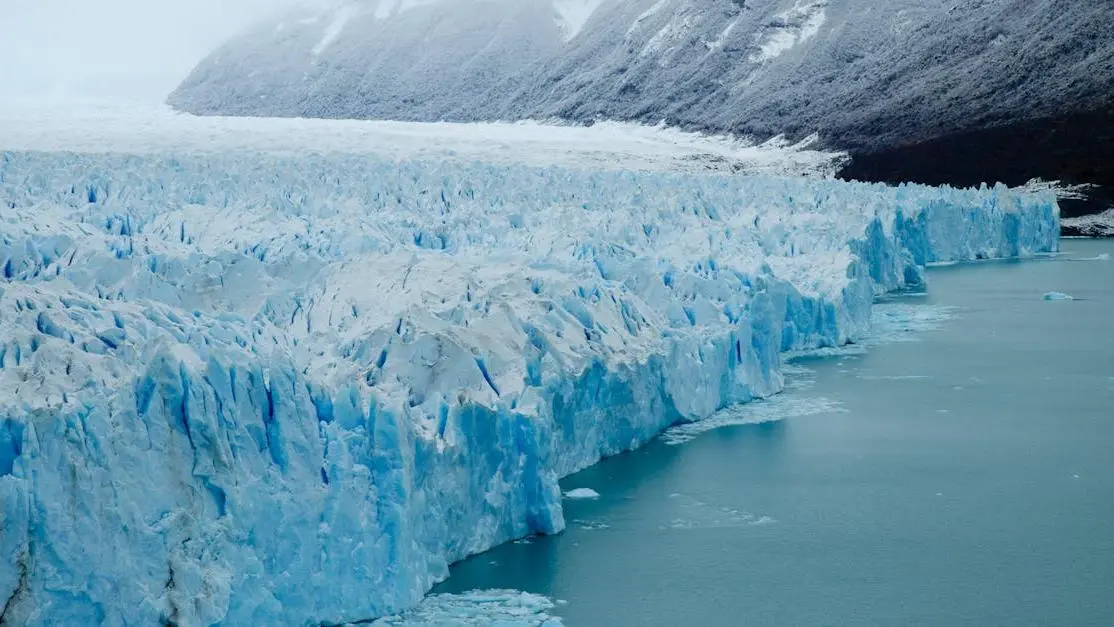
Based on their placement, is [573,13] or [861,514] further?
[573,13]

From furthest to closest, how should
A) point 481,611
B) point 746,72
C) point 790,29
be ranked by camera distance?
point 790,29 < point 746,72 < point 481,611

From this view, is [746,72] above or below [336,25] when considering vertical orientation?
below

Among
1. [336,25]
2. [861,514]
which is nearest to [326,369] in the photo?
[861,514]

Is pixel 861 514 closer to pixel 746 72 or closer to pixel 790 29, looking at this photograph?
pixel 746 72

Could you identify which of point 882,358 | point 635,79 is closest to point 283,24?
point 635,79

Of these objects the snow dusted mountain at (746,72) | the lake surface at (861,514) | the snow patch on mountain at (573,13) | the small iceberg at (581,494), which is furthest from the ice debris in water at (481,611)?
the snow patch on mountain at (573,13)

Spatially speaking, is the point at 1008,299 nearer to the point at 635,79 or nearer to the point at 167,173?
the point at 167,173
